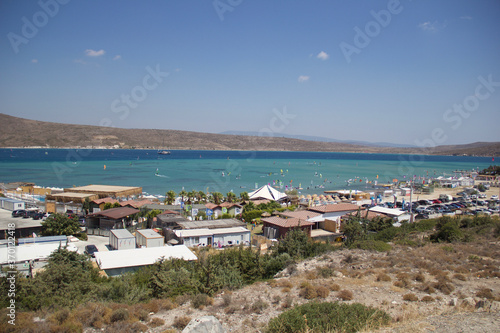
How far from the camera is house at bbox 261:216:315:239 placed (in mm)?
19266

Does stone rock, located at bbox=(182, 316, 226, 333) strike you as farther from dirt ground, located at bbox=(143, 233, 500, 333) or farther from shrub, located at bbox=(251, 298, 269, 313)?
shrub, located at bbox=(251, 298, 269, 313)

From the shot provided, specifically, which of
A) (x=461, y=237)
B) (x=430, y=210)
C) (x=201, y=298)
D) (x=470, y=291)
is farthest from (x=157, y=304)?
(x=430, y=210)

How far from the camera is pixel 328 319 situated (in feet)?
21.0

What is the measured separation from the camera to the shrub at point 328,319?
6.08 metres

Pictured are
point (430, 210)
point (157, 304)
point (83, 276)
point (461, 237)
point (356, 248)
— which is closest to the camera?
point (157, 304)

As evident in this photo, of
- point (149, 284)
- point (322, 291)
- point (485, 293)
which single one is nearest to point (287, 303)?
point (322, 291)

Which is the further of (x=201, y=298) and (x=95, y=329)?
(x=201, y=298)

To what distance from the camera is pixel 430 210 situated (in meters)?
27.4

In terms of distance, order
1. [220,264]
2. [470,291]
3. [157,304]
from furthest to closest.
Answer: [220,264], [470,291], [157,304]

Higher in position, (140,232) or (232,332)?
(232,332)

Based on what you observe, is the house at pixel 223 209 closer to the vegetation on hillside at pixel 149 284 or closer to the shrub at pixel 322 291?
the vegetation on hillside at pixel 149 284

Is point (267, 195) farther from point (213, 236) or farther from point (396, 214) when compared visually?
point (213, 236)

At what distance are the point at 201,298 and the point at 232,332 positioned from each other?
6.12ft

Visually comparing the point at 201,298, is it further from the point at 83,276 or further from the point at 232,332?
the point at 83,276
